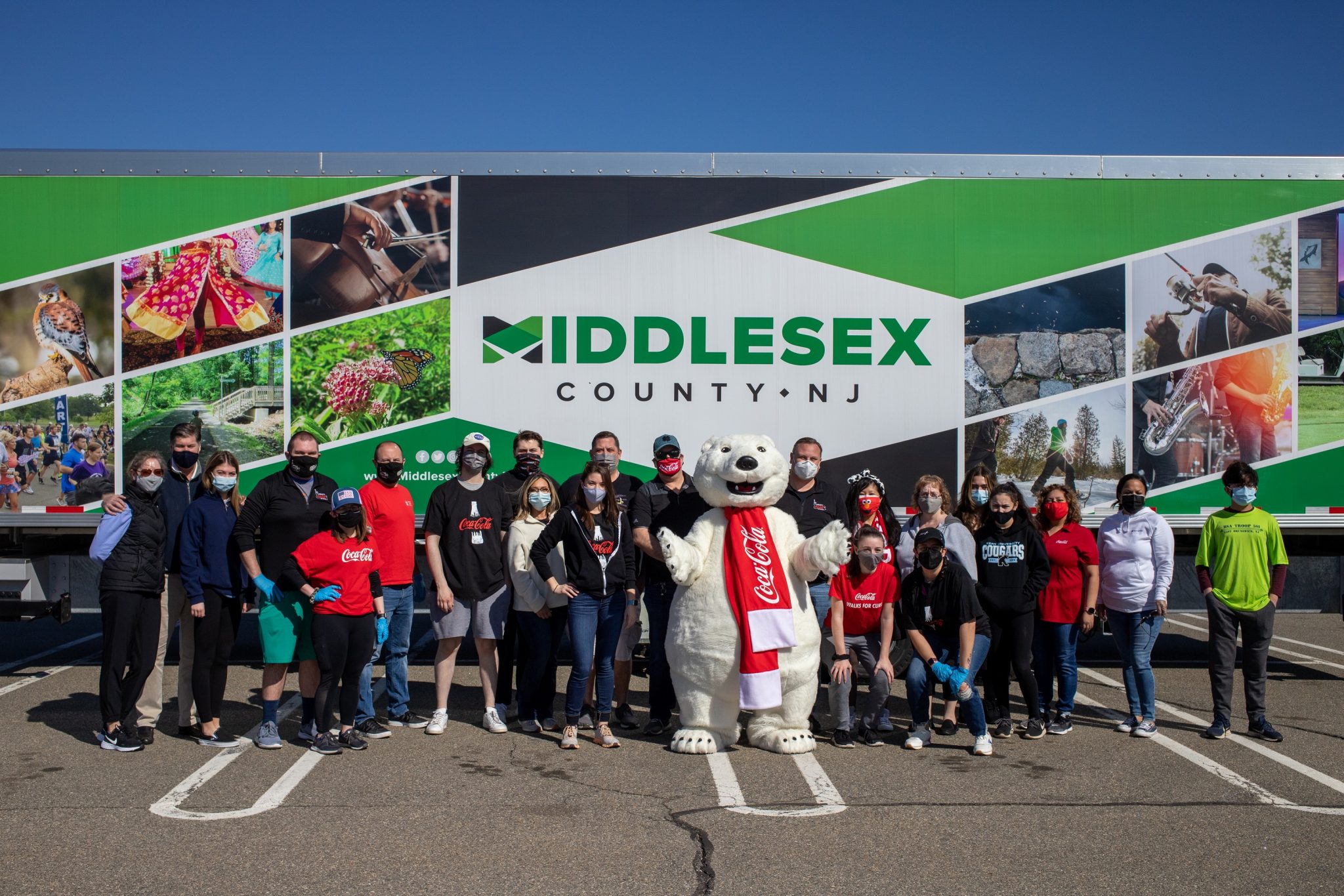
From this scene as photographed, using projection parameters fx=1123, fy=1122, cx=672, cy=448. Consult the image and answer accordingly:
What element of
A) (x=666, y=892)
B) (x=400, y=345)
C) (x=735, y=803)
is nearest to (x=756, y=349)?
(x=400, y=345)

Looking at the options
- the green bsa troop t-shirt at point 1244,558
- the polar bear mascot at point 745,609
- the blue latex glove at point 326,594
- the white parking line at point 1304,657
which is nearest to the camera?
the blue latex glove at point 326,594

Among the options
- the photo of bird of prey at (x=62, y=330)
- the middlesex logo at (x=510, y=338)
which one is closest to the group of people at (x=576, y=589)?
the middlesex logo at (x=510, y=338)

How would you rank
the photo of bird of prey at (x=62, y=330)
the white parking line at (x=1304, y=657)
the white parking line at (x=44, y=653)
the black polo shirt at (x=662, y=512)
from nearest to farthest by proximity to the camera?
the black polo shirt at (x=662, y=512) → the photo of bird of prey at (x=62, y=330) → the white parking line at (x=44, y=653) → the white parking line at (x=1304, y=657)

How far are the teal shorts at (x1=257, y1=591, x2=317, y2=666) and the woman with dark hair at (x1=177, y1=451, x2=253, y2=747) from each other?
10.8 inches

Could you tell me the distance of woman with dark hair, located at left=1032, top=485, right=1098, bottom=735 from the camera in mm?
6262

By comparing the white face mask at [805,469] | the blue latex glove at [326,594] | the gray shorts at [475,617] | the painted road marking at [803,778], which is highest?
the white face mask at [805,469]

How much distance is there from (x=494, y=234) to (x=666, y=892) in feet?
15.7

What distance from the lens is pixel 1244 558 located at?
20.5 feet

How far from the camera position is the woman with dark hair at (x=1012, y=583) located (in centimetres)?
604

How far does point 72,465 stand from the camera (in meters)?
7.32

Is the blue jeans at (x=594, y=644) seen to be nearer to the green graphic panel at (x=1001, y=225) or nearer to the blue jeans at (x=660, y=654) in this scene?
the blue jeans at (x=660, y=654)

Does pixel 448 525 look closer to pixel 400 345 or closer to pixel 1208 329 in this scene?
pixel 400 345

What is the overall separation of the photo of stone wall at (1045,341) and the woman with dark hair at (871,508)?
1.38 m

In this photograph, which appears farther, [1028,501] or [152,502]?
[1028,501]
